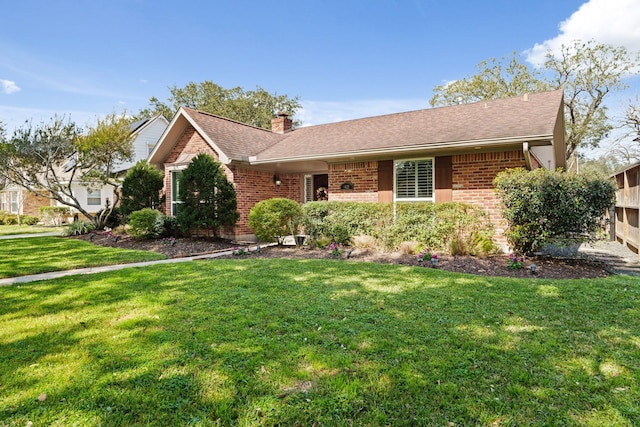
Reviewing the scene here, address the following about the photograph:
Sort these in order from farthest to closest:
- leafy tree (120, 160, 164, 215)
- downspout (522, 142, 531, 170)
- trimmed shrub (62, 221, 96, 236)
Answer: trimmed shrub (62, 221, 96, 236)
leafy tree (120, 160, 164, 215)
downspout (522, 142, 531, 170)

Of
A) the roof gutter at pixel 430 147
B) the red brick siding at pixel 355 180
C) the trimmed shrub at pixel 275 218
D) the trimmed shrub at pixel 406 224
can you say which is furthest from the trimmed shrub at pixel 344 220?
the roof gutter at pixel 430 147

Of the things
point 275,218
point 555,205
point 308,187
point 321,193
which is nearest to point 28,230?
point 308,187

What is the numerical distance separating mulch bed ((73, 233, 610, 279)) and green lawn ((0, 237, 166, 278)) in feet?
2.88

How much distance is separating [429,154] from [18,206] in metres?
27.3

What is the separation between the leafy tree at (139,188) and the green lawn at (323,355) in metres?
7.73

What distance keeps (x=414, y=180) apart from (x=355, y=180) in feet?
6.28

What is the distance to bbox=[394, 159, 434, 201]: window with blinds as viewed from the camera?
387 inches

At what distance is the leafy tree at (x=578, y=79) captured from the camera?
2314 cm

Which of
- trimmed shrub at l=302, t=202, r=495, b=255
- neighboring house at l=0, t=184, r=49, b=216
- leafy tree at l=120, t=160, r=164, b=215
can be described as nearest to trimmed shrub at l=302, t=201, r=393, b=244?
trimmed shrub at l=302, t=202, r=495, b=255

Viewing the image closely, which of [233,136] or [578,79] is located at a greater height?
[578,79]

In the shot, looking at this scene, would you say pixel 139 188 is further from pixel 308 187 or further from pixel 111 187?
pixel 111 187

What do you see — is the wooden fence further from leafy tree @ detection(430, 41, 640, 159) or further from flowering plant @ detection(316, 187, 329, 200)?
leafy tree @ detection(430, 41, 640, 159)

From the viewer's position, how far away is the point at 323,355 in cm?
297

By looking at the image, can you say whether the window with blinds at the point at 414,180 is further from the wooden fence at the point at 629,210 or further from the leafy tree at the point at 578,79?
the leafy tree at the point at 578,79
